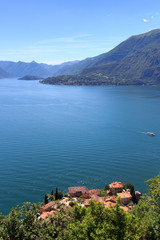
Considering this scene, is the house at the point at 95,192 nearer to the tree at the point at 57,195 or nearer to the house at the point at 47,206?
the tree at the point at 57,195

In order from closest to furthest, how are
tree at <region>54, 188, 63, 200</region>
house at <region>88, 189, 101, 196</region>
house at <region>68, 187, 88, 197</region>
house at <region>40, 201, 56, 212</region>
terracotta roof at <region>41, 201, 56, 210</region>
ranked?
house at <region>40, 201, 56, 212</region> < terracotta roof at <region>41, 201, 56, 210</region> < tree at <region>54, 188, 63, 200</region> < house at <region>68, 187, 88, 197</region> < house at <region>88, 189, 101, 196</region>

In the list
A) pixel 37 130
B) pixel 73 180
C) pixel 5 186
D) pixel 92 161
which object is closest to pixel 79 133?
pixel 37 130

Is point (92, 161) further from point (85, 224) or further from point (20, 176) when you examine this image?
point (85, 224)

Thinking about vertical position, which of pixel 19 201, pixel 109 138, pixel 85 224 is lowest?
pixel 19 201

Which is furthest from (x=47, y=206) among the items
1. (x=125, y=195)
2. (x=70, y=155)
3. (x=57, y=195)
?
(x=70, y=155)

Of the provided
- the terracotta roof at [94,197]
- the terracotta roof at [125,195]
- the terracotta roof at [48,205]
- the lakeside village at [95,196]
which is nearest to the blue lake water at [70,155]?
the lakeside village at [95,196]

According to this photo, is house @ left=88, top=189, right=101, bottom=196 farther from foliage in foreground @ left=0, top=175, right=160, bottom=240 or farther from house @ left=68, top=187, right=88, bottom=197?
foliage in foreground @ left=0, top=175, right=160, bottom=240

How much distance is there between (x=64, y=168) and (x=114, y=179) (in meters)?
18.0

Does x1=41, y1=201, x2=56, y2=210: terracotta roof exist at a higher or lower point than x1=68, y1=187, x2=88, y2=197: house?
lower

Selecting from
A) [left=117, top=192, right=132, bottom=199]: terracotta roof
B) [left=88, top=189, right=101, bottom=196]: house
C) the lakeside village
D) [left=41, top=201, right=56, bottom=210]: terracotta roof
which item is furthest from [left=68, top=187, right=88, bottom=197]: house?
[left=117, top=192, right=132, bottom=199]: terracotta roof

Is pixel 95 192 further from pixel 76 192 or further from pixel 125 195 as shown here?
pixel 125 195

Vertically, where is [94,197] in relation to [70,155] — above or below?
below

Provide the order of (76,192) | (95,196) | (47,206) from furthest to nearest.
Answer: (76,192) → (95,196) → (47,206)

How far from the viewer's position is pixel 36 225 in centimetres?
3111
